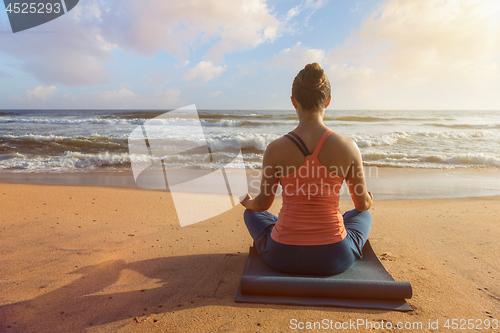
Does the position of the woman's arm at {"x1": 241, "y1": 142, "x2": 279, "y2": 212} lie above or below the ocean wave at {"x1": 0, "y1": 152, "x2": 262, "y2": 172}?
above

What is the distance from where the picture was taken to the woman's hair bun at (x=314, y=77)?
1.78m

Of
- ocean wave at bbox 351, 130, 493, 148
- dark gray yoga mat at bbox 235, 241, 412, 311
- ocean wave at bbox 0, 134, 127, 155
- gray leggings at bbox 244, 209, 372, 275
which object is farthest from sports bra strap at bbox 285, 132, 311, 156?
ocean wave at bbox 351, 130, 493, 148

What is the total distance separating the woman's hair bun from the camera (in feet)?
5.85

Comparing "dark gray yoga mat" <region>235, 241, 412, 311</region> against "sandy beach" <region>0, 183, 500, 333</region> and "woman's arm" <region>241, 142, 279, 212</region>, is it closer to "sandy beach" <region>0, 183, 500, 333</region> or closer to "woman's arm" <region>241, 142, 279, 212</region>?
"sandy beach" <region>0, 183, 500, 333</region>

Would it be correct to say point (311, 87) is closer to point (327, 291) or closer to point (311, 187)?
point (311, 187)

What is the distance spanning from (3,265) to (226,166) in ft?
21.4

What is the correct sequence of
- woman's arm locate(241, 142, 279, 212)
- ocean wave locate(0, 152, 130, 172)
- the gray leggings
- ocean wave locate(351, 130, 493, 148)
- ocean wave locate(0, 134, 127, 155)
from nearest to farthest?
woman's arm locate(241, 142, 279, 212), the gray leggings, ocean wave locate(0, 152, 130, 172), ocean wave locate(0, 134, 127, 155), ocean wave locate(351, 130, 493, 148)

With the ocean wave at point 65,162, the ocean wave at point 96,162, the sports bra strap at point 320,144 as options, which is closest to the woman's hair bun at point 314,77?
the sports bra strap at point 320,144

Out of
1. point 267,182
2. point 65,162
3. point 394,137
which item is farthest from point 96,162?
point 394,137

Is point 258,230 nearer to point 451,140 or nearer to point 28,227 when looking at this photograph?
point 28,227

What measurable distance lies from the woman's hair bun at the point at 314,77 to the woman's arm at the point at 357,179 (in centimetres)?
44

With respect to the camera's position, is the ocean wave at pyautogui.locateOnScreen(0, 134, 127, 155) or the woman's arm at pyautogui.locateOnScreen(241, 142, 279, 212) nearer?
the woman's arm at pyautogui.locateOnScreen(241, 142, 279, 212)

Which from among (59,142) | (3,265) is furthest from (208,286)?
(59,142)

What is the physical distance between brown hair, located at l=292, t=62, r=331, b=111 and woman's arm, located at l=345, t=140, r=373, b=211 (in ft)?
1.15
